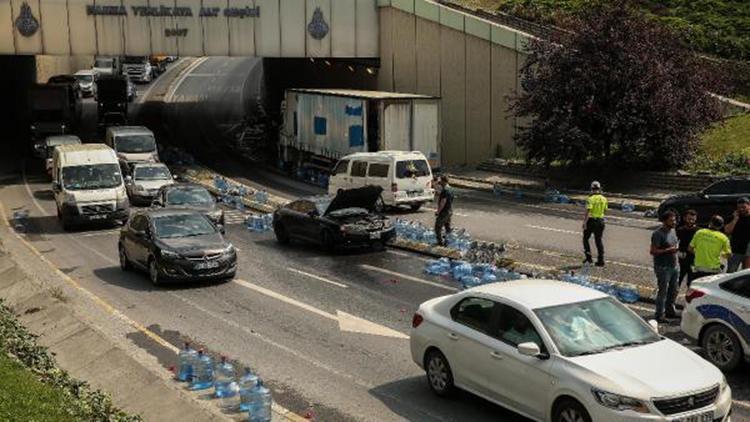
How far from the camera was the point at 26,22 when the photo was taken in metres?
41.5

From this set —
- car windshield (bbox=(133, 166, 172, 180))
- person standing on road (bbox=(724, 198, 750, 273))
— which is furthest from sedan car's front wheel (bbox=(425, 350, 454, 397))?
car windshield (bbox=(133, 166, 172, 180))

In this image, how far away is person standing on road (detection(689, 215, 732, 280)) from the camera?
14422 mm

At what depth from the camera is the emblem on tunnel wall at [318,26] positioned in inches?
1805

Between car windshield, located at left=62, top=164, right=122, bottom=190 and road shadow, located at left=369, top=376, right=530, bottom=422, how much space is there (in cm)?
1865

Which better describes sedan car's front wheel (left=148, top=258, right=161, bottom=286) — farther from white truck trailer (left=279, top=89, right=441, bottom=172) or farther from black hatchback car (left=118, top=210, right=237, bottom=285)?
white truck trailer (left=279, top=89, right=441, bottom=172)

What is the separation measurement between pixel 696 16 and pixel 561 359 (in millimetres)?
41439

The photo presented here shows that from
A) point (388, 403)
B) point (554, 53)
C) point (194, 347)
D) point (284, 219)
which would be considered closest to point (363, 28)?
point (554, 53)

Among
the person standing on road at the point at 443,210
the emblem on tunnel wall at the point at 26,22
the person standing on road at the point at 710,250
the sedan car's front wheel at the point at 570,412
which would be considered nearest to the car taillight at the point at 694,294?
the person standing on road at the point at 710,250

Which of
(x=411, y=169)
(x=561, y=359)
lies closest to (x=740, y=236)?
(x=561, y=359)

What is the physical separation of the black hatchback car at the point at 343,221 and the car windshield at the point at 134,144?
52.9ft

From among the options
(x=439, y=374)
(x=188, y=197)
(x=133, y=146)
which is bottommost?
(x=439, y=374)

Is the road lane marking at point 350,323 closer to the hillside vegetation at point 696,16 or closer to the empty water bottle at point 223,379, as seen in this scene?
the empty water bottle at point 223,379

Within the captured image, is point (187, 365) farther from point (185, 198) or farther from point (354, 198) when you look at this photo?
point (185, 198)

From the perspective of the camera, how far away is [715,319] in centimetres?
1239
